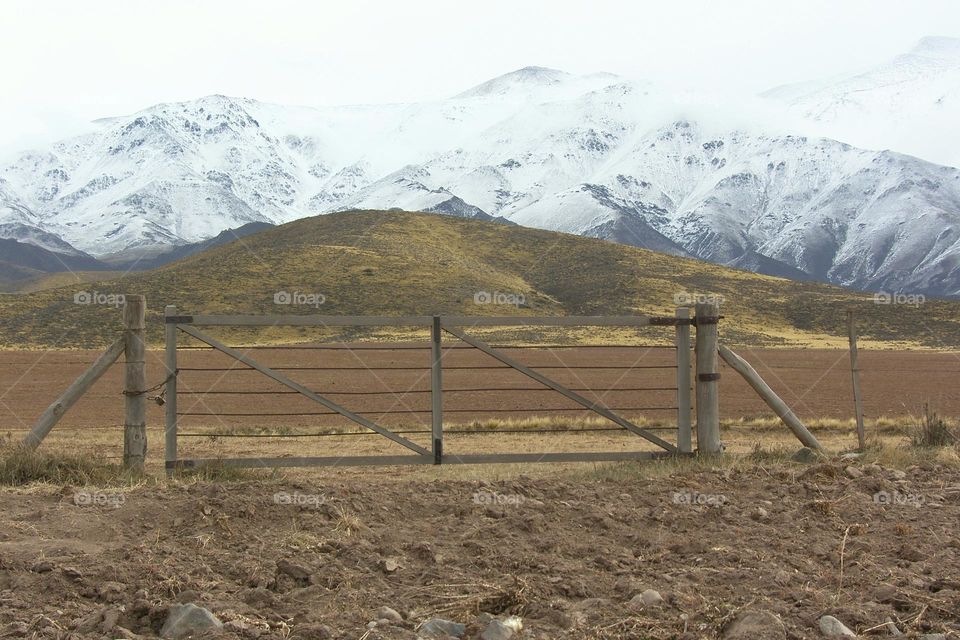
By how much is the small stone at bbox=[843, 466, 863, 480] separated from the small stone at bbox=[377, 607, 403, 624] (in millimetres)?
4702

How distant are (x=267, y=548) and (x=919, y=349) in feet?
180

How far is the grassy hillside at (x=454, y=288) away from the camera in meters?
61.2

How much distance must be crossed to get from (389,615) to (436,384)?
4.45 m

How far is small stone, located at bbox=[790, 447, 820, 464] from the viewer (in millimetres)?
9531

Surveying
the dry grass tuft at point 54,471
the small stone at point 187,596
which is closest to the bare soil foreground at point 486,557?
the small stone at point 187,596

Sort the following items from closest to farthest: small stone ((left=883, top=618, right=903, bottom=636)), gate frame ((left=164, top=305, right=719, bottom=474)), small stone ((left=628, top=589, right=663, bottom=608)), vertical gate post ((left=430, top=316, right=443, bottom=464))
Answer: small stone ((left=883, top=618, right=903, bottom=636))
small stone ((left=628, top=589, right=663, bottom=608))
gate frame ((left=164, top=305, right=719, bottom=474))
vertical gate post ((left=430, top=316, right=443, bottom=464))

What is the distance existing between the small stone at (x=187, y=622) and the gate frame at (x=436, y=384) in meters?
3.89

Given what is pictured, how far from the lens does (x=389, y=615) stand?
4766 millimetres

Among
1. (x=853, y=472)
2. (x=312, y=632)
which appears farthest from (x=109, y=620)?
(x=853, y=472)

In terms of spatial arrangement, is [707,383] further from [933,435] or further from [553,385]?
[933,435]

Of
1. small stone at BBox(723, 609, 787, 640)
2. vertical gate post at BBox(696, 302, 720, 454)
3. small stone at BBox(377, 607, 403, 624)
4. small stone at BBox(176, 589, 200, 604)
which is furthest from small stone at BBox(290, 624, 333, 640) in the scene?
vertical gate post at BBox(696, 302, 720, 454)

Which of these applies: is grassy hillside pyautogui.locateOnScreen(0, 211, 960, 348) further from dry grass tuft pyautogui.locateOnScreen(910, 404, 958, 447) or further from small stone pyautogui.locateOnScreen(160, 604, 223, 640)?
small stone pyautogui.locateOnScreen(160, 604, 223, 640)

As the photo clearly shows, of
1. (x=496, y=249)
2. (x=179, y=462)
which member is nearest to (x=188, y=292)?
Answer: (x=496, y=249)

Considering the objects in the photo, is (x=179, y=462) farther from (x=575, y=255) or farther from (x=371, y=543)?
(x=575, y=255)
